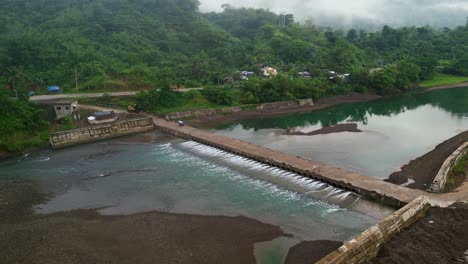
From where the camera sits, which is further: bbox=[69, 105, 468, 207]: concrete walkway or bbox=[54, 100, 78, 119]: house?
bbox=[54, 100, 78, 119]: house

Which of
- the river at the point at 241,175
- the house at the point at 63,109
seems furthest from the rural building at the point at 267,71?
the house at the point at 63,109

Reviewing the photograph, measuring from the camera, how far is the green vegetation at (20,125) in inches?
1920

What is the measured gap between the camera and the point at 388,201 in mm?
29719

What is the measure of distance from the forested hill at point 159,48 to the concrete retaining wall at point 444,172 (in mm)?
55501

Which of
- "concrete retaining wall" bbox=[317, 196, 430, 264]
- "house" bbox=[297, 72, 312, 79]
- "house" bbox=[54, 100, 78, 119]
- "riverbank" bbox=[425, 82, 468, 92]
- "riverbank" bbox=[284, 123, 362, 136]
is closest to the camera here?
"concrete retaining wall" bbox=[317, 196, 430, 264]

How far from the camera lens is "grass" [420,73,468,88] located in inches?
4067

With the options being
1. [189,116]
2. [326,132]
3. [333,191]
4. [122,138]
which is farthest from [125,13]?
[333,191]

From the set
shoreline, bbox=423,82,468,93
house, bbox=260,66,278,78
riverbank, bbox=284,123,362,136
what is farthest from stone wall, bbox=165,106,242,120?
shoreline, bbox=423,82,468,93

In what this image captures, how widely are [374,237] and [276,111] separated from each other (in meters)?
52.8

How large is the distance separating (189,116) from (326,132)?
25887mm

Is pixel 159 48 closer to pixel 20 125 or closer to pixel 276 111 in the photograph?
pixel 276 111

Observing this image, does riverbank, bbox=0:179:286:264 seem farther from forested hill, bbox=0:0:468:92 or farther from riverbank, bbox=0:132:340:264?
forested hill, bbox=0:0:468:92

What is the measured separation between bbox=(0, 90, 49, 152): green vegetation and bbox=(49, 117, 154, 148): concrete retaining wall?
1895 mm

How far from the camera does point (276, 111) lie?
74625mm
